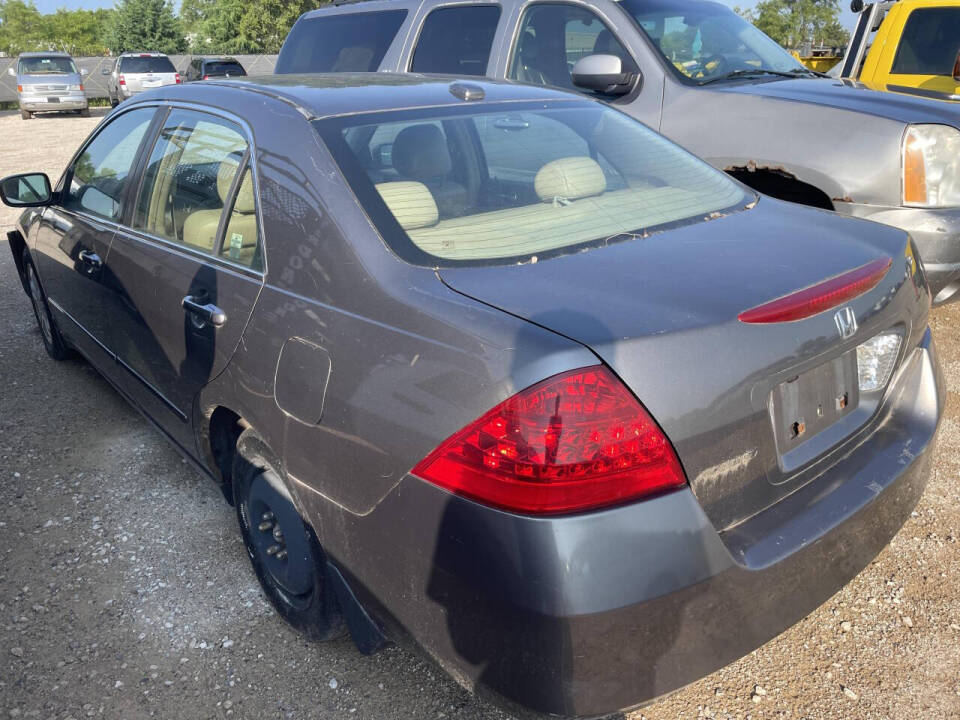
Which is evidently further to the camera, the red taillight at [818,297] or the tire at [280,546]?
the tire at [280,546]

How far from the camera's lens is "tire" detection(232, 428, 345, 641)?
2363 mm

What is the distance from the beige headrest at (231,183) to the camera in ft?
8.11

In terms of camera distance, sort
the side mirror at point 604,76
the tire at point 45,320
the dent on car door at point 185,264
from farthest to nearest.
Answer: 1. the tire at point 45,320
2. the side mirror at point 604,76
3. the dent on car door at point 185,264

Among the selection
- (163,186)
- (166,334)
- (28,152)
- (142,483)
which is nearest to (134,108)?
(163,186)

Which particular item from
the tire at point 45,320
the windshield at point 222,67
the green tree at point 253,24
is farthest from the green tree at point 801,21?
the tire at point 45,320

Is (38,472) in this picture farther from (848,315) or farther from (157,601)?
(848,315)

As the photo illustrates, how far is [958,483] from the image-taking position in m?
3.34

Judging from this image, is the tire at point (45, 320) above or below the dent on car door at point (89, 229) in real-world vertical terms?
below

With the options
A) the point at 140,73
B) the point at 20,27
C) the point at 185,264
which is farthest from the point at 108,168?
the point at 20,27

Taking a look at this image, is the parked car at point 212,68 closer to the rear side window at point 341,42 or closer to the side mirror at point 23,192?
the rear side window at point 341,42

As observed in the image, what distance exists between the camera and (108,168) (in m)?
3.62

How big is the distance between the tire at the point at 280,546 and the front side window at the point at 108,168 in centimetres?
138

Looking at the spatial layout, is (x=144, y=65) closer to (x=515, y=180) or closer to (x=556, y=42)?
(x=556, y=42)

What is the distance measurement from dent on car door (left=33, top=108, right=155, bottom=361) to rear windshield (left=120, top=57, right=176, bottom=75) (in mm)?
25256
